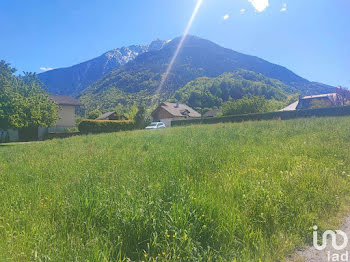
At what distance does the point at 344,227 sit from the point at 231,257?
178 cm

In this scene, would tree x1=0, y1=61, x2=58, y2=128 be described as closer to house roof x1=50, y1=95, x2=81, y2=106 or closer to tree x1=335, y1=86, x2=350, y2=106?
house roof x1=50, y1=95, x2=81, y2=106

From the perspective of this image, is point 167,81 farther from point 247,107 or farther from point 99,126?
point 99,126

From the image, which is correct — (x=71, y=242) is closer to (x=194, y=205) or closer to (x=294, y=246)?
(x=194, y=205)

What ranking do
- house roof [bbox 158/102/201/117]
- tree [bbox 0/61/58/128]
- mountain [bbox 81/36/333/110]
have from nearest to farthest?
1. tree [bbox 0/61/58/128]
2. house roof [bbox 158/102/201/117]
3. mountain [bbox 81/36/333/110]

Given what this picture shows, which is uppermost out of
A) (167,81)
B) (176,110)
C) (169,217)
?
(167,81)

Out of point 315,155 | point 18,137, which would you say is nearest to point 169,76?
point 18,137

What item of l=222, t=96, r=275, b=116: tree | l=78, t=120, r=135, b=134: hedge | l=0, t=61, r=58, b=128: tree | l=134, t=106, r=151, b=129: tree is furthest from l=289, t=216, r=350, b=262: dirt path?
l=222, t=96, r=275, b=116: tree

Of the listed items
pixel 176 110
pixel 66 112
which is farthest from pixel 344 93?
pixel 66 112

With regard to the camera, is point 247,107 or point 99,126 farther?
point 247,107

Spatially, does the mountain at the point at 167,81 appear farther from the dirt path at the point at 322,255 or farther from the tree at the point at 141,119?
the dirt path at the point at 322,255

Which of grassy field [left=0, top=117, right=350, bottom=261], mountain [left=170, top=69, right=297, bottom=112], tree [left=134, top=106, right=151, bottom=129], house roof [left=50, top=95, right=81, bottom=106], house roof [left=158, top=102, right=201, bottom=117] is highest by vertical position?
mountain [left=170, top=69, right=297, bottom=112]

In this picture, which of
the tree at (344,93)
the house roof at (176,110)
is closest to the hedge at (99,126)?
the house roof at (176,110)

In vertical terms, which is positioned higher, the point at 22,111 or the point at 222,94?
the point at 222,94

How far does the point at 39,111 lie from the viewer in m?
25.2
